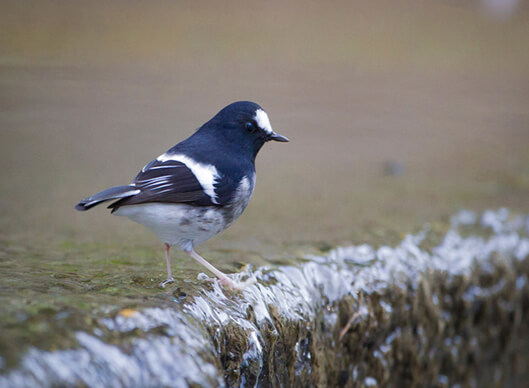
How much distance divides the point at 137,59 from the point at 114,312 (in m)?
9.40

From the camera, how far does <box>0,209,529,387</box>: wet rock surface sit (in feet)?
8.04

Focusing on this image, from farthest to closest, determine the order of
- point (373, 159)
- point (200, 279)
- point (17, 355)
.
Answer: point (373, 159) → point (200, 279) → point (17, 355)

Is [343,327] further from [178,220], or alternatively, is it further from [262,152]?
[262,152]

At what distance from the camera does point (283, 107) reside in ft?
32.7

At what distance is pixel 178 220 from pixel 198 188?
0.61 ft

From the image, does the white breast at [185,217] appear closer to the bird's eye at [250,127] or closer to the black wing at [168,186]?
the black wing at [168,186]

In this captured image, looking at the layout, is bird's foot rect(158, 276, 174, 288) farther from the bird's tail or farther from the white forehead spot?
the white forehead spot

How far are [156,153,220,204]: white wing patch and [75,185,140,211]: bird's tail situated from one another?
325 mm

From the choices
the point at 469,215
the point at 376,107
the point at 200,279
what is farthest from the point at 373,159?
the point at 200,279

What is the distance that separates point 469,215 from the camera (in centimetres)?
541

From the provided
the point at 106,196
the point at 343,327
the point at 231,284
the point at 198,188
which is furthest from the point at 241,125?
the point at 343,327

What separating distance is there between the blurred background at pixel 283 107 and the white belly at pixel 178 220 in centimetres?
54

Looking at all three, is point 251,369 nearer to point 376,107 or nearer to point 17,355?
point 17,355

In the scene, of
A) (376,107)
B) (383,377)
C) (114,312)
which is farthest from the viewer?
(376,107)
